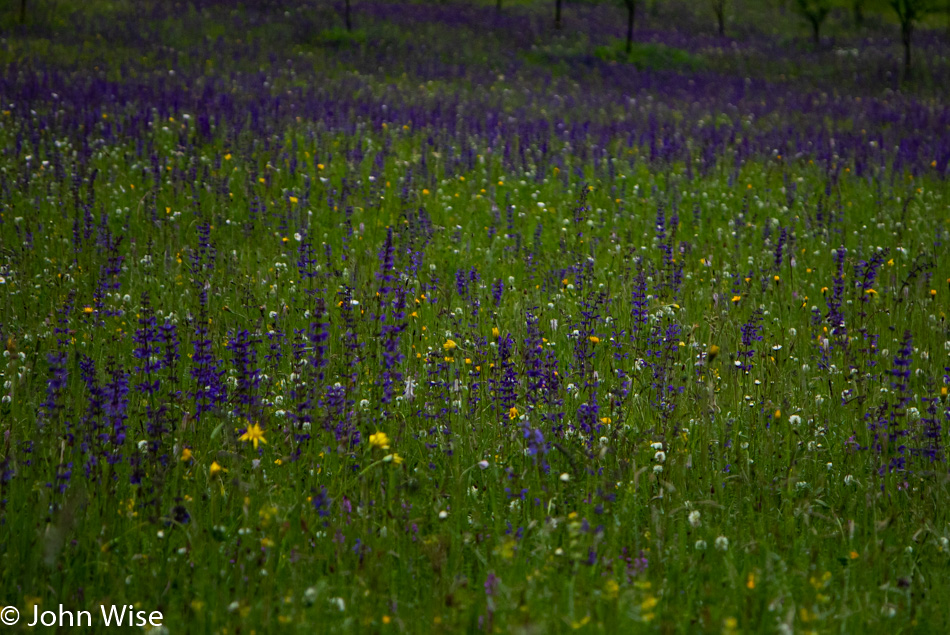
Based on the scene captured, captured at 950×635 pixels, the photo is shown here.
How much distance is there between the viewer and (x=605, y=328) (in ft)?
17.2

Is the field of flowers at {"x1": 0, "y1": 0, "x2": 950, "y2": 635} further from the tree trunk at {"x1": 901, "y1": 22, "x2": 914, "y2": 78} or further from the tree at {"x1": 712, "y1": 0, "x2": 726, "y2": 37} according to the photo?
the tree at {"x1": 712, "y1": 0, "x2": 726, "y2": 37}

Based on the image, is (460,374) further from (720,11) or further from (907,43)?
(720,11)

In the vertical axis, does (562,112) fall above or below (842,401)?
above

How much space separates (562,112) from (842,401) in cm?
1289

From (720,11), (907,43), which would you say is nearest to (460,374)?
(907,43)

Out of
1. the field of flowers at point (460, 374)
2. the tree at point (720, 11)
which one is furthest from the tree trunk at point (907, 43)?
the field of flowers at point (460, 374)

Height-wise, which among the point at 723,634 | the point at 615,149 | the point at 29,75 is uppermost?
the point at 29,75

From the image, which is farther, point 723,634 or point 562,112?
point 562,112

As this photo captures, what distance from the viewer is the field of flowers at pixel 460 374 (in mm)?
2729

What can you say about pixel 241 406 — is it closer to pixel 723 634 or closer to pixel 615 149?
pixel 723 634

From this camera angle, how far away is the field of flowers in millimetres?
2729

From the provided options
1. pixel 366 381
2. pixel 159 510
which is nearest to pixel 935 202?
pixel 366 381

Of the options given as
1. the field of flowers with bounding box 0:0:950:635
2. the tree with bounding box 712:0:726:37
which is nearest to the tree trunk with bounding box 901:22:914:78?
the tree with bounding box 712:0:726:37

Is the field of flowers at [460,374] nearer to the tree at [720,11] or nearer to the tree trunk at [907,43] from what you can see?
the tree trunk at [907,43]
